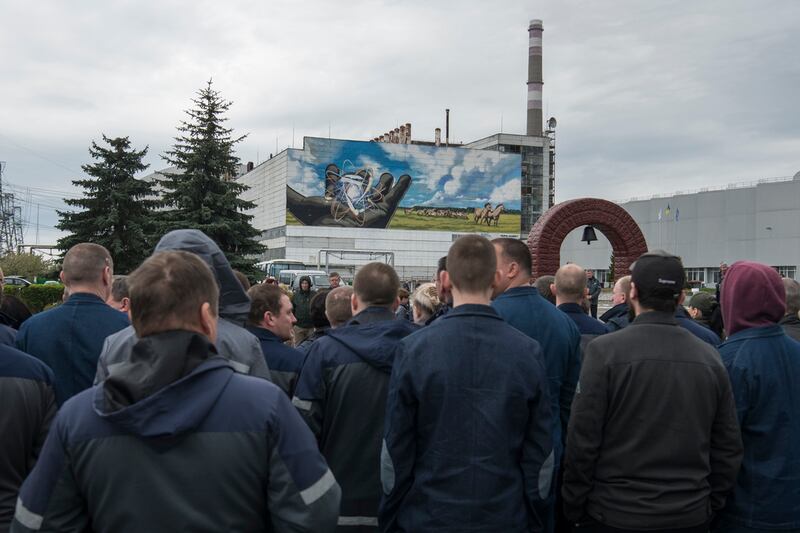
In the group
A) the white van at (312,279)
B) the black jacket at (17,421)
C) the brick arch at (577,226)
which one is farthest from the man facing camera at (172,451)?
the white van at (312,279)

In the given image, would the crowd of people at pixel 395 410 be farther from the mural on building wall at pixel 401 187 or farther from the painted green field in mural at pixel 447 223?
the painted green field in mural at pixel 447 223

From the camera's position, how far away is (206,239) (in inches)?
141

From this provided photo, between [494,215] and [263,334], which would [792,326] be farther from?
[494,215]

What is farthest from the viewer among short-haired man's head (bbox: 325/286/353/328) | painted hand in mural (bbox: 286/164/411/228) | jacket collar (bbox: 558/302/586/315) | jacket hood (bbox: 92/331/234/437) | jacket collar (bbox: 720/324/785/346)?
painted hand in mural (bbox: 286/164/411/228)

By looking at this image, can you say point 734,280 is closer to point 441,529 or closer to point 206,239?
point 441,529

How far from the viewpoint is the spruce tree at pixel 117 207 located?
32.8m

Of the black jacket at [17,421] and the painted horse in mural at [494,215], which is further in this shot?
the painted horse in mural at [494,215]

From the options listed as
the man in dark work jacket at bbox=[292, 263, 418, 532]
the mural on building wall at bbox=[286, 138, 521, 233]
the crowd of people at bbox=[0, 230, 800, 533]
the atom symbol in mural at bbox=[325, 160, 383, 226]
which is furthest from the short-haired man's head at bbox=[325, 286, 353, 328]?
the atom symbol in mural at bbox=[325, 160, 383, 226]

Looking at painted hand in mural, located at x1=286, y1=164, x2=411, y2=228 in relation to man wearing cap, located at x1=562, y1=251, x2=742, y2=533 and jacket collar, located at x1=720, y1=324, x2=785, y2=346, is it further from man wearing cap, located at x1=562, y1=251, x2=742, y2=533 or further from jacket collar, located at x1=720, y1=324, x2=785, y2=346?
man wearing cap, located at x1=562, y1=251, x2=742, y2=533

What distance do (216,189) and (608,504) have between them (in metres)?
30.0

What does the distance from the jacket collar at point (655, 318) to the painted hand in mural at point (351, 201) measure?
6917cm

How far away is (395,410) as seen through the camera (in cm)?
306

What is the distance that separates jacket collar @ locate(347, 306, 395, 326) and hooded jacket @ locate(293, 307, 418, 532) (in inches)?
A: 7.0

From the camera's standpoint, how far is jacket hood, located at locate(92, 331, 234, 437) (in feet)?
6.37
